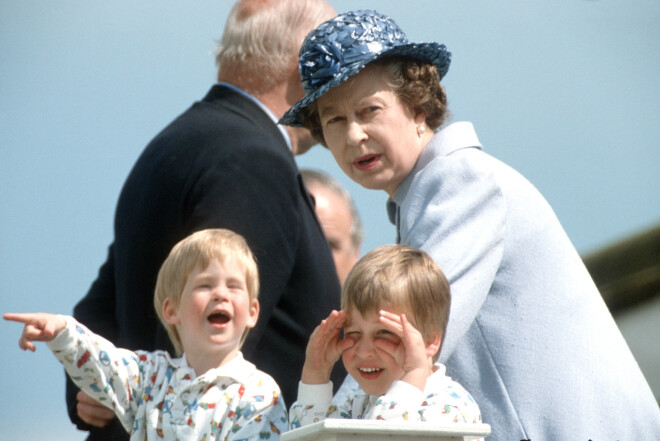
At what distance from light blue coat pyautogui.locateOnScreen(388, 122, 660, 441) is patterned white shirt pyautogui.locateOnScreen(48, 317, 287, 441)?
45 centimetres

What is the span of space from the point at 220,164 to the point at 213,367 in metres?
0.83

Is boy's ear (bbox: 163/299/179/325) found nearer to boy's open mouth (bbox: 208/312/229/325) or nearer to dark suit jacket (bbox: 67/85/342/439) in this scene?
boy's open mouth (bbox: 208/312/229/325)

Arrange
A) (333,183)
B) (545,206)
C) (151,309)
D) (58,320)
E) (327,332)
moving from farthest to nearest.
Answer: (333,183) < (151,309) < (545,206) < (58,320) < (327,332)

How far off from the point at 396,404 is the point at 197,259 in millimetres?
728

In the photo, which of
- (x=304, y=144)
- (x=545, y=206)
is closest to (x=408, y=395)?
(x=545, y=206)

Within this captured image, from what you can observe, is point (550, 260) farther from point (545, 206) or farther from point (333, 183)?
point (333, 183)

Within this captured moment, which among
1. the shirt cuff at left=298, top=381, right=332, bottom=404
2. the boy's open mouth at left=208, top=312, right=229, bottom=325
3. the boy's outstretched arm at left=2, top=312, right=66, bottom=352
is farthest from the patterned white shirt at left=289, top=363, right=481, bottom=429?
the boy's outstretched arm at left=2, top=312, right=66, bottom=352

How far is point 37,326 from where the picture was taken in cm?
244

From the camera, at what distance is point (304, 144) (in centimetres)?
407

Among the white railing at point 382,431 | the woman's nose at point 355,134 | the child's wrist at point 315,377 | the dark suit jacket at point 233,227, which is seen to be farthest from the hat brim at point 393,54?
the white railing at point 382,431

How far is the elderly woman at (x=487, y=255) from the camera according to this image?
2471 mm

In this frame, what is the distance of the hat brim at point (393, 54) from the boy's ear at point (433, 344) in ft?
2.58

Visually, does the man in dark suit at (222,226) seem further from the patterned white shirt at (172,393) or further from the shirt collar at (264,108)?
the patterned white shirt at (172,393)

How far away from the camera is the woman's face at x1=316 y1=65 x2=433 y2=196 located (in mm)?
2859
